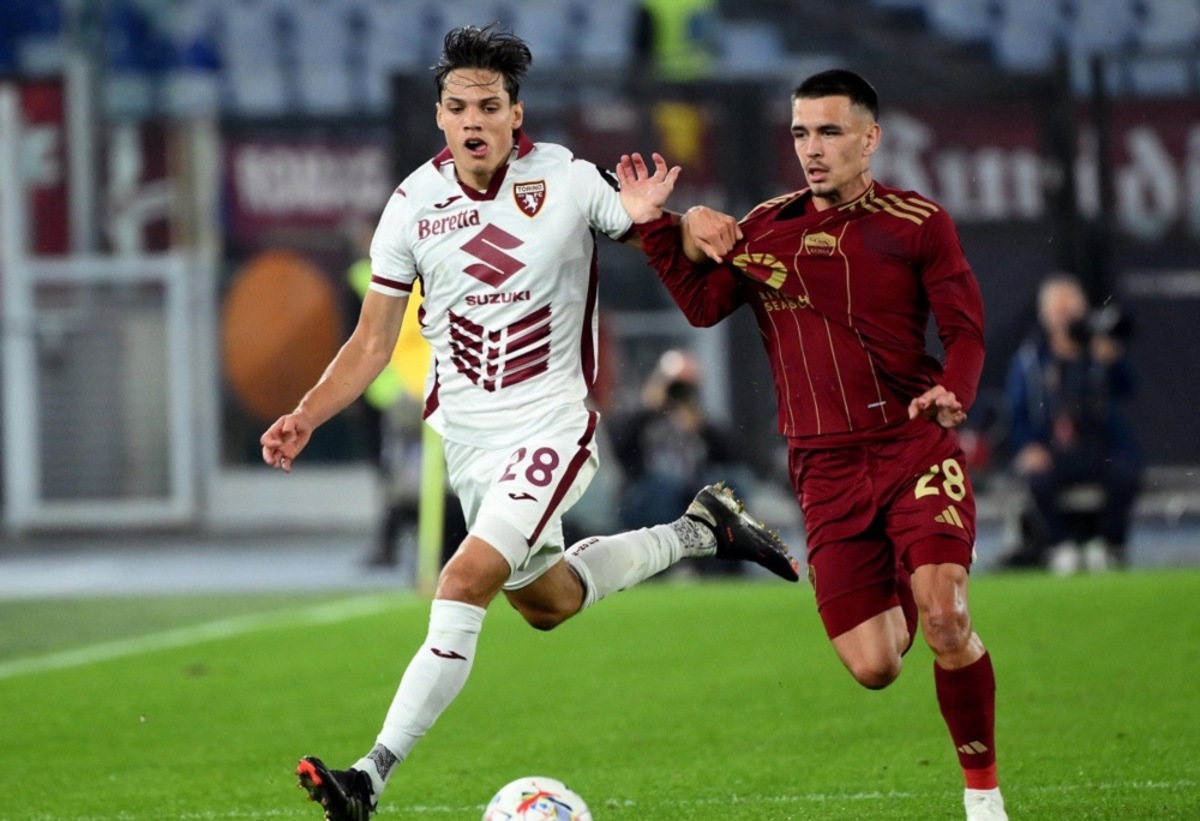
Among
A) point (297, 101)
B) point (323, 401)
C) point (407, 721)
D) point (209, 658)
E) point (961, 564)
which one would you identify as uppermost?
point (297, 101)

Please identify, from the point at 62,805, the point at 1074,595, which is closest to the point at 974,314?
the point at 62,805

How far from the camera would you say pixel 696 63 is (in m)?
17.5

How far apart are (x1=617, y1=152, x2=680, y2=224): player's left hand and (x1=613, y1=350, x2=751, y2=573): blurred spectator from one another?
7.24 m

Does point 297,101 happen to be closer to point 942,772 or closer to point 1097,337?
point 1097,337

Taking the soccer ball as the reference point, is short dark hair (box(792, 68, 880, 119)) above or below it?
above

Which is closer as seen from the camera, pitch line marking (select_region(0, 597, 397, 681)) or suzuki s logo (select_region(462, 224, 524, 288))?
suzuki s logo (select_region(462, 224, 524, 288))

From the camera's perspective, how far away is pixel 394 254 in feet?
18.6

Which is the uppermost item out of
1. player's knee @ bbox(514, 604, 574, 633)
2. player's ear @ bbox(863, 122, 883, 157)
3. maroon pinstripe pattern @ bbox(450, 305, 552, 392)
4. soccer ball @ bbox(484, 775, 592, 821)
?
player's ear @ bbox(863, 122, 883, 157)

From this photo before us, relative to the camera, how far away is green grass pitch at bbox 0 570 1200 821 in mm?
5871

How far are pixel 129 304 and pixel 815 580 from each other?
1368 centimetres

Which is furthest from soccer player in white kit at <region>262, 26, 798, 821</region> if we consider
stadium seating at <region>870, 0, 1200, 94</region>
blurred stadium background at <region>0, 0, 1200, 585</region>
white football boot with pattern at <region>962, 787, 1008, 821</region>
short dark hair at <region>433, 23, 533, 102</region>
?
stadium seating at <region>870, 0, 1200, 94</region>

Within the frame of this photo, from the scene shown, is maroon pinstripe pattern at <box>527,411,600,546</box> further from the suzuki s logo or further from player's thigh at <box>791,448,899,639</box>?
player's thigh at <box>791,448,899,639</box>

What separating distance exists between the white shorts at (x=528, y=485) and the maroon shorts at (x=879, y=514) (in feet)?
2.04

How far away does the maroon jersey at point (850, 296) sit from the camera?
208 inches
